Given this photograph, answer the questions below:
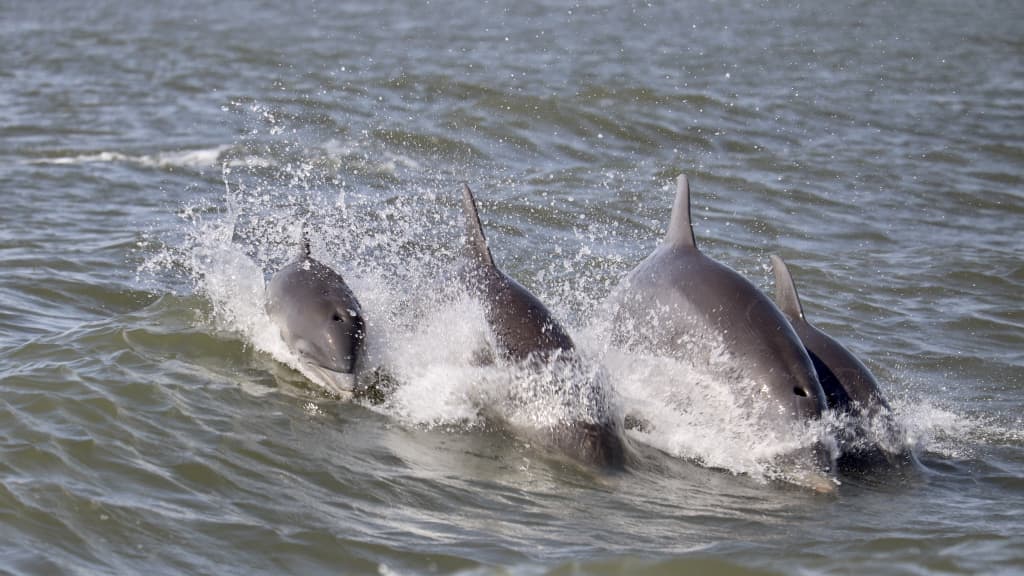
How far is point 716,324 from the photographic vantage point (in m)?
8.64

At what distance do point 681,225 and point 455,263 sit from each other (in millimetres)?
1681

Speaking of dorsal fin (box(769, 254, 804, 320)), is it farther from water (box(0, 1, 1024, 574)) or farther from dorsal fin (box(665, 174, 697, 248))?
water (box(0, 1, 1024, 574))

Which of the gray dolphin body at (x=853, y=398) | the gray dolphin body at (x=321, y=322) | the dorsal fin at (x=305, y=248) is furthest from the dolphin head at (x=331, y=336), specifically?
the gray dolphin body at (x=853, y=398)

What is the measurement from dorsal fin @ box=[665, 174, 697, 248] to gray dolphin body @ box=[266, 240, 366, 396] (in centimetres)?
233

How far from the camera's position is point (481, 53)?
83.8 feet

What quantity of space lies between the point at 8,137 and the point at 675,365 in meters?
13.1

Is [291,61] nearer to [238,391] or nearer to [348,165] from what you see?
[348,165]

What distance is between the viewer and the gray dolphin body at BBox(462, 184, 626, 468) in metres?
8.08

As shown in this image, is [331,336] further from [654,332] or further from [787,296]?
[787,296]

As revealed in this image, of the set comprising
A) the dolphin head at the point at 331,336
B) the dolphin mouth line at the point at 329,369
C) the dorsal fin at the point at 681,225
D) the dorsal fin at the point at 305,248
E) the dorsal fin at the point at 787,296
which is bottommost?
the dolphin mouth line at the point at 329,369

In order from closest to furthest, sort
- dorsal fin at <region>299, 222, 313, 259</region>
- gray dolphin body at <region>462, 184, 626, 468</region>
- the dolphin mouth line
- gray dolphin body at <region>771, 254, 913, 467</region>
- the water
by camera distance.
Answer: the water → gray dolphin body at <region>462, 184, 626, 468</region> → gray dolphin body at <region>771, 254, 913, 467</region> → the dolphin mouth line → dorsal fin at <region>299, 222, 313, 259</region>

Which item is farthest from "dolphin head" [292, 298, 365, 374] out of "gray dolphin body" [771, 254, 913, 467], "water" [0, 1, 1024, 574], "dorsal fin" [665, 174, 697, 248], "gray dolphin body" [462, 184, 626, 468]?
"gray dolphin body" [771, 254, 913, 467]

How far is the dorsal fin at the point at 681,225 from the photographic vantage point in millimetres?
9477

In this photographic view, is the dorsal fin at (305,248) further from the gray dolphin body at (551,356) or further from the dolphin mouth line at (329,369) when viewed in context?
the gray dolphin body at (551,356)
